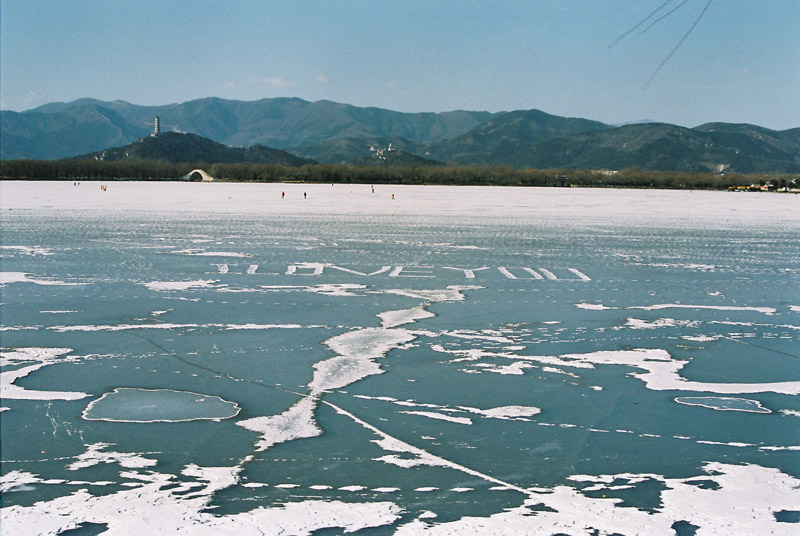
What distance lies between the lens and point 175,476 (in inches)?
227

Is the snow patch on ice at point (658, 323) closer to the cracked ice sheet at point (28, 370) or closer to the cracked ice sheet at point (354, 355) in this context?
the cracked ice sheet at point (354, 355)

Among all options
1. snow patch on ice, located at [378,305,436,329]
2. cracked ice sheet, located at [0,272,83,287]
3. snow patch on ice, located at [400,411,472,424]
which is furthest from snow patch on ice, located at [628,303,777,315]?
cracked ice sheet, located at [0,272,83,287]

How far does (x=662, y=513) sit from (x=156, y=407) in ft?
14.3

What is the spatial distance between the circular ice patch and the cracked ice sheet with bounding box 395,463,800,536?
2850 mm

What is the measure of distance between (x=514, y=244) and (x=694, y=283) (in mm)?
8123

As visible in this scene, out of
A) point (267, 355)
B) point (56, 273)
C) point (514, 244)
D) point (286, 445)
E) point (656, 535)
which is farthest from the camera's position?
point (514, 244)

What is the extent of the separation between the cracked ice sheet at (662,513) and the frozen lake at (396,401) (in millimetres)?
19

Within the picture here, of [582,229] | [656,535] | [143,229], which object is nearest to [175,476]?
[656,535]

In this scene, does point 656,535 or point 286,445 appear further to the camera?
point 286,445

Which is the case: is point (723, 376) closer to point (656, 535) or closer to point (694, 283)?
point (656, 535)

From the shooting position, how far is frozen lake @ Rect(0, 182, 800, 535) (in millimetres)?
5297

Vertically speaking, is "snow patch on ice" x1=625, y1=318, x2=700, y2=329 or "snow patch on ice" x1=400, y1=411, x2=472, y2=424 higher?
"snow patch on ice" x1=625, y1=318, x2=700, y2=329

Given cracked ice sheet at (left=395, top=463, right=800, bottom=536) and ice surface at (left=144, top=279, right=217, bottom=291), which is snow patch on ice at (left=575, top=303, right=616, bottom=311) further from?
cracked ice sheet at (left=395, top=463, right=800, bottom=536)

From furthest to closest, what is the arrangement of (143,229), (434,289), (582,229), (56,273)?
(582,229)
(143,229)
(56,273)
(434,289)
